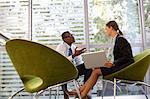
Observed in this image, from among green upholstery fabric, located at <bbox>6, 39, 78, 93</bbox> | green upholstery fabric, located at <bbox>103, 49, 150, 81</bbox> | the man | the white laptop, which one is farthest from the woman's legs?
green upholstery fabric, located at <bbox>6, 39, 78, 93</bbox>

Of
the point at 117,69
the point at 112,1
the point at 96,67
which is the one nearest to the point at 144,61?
the point at 117,69

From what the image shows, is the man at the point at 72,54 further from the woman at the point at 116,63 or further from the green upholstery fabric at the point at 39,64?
the green upholstery fabric at the point at 39,64

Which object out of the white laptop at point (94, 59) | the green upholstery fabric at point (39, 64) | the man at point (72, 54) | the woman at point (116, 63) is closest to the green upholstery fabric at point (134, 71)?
the woman at point (116, 63)

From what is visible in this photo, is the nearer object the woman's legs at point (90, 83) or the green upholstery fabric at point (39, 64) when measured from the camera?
the green upholstery fabric at point (39, 64)

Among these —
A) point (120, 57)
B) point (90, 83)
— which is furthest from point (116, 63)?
point (90, 83)

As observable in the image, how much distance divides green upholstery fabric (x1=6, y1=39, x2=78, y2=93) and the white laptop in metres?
0.59

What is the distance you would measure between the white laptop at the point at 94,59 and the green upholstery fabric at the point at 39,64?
1.95ft

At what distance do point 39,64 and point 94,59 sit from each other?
844 mm

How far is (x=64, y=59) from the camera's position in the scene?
2.09 m

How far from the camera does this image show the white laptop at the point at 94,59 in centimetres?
273

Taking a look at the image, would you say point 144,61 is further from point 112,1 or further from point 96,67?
point 112,1

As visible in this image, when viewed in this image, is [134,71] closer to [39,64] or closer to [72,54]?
[72,54]

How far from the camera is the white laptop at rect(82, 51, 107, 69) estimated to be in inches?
107

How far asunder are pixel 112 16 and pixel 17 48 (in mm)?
4066
